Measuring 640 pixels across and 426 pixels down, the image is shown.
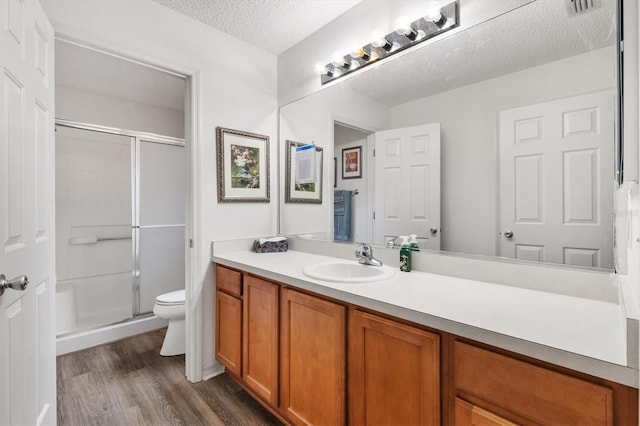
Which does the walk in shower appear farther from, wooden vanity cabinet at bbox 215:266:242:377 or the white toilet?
wooden vanity cabinet at bbox 215:266:242:377

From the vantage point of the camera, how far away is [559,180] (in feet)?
3.83

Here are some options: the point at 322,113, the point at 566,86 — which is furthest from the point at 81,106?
the point at 566,86

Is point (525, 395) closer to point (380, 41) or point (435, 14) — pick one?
point (435, 14)

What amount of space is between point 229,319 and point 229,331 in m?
0.08

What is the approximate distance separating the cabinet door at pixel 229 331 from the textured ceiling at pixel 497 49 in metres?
1.54

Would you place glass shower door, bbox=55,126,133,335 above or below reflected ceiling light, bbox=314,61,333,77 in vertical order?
below

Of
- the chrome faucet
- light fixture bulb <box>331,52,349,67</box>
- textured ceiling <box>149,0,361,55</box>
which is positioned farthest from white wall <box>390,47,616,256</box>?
textured ceiling <box>149,0,361,55</box>

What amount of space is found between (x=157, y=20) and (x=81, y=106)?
1.47 metres

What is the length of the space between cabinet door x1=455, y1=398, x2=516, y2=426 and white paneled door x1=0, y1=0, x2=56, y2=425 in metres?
1.41

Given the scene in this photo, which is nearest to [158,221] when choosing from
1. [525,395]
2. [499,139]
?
Result: [499,139]

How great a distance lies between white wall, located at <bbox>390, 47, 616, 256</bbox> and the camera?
3.90ft

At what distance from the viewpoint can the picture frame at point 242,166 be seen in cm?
213

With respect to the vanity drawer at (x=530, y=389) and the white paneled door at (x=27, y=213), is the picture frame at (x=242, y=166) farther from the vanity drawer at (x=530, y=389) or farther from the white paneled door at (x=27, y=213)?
the vanity drawer at (x=530, y=389)

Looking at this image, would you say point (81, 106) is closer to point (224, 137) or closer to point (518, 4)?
point (224, 137)
